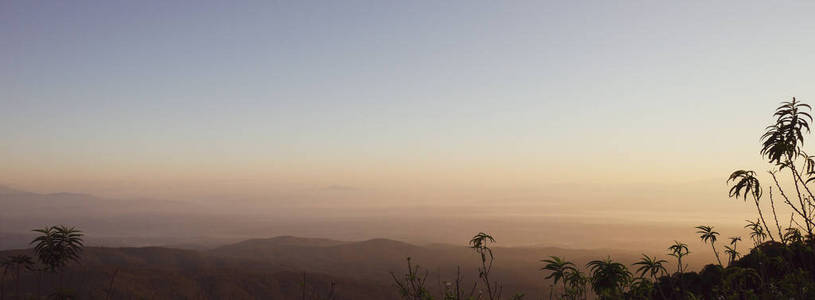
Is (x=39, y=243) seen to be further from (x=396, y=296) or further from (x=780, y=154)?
(x=396, y=296)

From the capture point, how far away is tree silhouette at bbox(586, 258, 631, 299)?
732 centimetres

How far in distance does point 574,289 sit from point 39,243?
18.2 m

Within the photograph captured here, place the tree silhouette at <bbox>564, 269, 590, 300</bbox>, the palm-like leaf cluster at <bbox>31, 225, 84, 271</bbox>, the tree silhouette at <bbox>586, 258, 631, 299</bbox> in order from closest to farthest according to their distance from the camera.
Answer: the tree silhouette at <bbox>586, 258, 631, 299</bbox>
the tree silhouette at <bbox>564, 269, 590, 300</bbox>
the palm-like leaf cluster at <bbox>31, 225, 84, 271</bbox>

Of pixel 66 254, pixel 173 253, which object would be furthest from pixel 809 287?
pixel 173 253

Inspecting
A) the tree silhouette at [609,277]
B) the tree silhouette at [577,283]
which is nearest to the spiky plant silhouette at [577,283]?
the tree silhouette at [577,283]

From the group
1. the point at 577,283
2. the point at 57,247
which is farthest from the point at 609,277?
the point at 57,247

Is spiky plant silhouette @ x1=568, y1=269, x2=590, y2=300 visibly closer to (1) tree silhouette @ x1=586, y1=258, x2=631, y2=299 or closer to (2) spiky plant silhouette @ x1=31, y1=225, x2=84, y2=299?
(1) tree silhouette @ x1=586, y1=258, x2=631, y2=299

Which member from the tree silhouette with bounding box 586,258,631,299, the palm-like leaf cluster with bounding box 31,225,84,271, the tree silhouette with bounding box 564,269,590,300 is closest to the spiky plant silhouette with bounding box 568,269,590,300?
the tree silhouette with bounding box 564,269,590,300

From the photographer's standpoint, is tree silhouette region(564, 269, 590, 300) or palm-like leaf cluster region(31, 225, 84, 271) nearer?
tree silhouette region(564, 269, 590, 300)

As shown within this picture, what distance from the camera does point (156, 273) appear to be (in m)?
101

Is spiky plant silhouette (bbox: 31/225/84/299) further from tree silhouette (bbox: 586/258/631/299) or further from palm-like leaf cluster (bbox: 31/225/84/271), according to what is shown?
tree silhouette (bbox: 586/258/631/299)

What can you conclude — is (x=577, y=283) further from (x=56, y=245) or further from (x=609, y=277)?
(x=56, y=245)

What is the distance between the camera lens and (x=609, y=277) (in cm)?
737

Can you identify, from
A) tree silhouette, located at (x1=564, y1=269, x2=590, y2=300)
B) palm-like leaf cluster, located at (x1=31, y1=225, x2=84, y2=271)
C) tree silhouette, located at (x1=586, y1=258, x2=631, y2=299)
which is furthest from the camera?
palm-like leaf cluster, located at (x1=31, y1=225, x2=84, y2=271)
